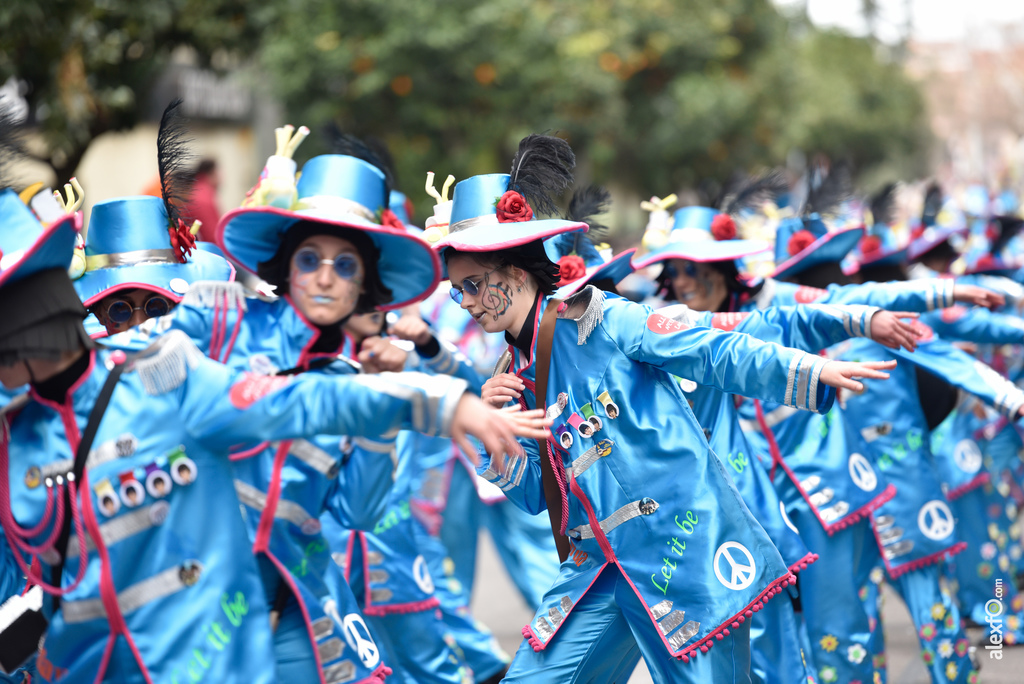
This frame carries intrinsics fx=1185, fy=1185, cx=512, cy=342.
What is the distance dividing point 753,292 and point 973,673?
193 cm

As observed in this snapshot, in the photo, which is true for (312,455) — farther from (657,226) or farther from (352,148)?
(657,226)

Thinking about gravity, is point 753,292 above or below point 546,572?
above

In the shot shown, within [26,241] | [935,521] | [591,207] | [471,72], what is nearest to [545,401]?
[591,207]

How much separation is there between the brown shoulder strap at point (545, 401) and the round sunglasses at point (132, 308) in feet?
5.24

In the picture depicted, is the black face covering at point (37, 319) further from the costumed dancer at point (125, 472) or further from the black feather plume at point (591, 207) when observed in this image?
the black feather plume at point (591, 207)

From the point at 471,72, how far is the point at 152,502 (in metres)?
13.8

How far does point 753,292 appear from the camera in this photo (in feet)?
17.6

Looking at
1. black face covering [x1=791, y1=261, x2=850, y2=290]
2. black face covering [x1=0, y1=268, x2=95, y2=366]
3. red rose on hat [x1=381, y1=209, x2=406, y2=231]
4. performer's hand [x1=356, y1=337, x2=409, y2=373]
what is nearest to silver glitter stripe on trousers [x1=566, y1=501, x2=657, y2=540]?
performer's hand [x1=356, y1=337, x2=409, y2=373]

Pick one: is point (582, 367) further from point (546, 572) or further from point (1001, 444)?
point (1001, 444)

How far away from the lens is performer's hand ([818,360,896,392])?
329cm

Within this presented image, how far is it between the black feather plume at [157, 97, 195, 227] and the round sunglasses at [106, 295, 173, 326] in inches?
13.9

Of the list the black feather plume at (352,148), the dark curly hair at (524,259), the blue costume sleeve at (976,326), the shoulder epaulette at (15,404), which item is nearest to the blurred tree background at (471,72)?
the black feather plume at (352,148)

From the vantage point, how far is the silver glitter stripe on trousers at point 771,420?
514 centimetres

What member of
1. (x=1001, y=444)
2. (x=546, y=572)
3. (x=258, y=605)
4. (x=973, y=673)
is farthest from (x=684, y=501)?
(x=1001, y=444)
